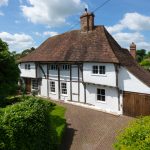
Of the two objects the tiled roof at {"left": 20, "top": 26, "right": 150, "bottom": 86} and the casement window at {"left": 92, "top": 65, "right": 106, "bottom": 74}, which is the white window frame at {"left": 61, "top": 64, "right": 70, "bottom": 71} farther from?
the casement window at {"left": 92, "top": 65, "right": 106, "bottom": 74}

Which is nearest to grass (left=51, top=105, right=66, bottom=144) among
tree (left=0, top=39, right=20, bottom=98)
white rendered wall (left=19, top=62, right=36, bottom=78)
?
tree (left=0, top=39, right=20, bottom=98)

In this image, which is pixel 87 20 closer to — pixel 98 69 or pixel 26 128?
pixel 98 69

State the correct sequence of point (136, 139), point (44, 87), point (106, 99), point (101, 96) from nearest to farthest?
point (136, 139) < point (106, 99) < point (101, 96) < point (44, 87)

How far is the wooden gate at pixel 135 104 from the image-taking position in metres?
20.7

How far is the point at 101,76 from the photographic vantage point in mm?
23359

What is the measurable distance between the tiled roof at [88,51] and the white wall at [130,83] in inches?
20.5

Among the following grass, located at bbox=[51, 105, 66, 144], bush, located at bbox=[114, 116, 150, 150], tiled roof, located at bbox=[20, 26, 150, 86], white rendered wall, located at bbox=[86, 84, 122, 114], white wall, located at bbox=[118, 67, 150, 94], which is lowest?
grass, located at bbox=[51, 105, 66, 144]

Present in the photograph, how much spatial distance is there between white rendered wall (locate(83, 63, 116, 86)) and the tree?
26.6 ft

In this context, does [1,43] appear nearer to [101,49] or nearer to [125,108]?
[101,49]

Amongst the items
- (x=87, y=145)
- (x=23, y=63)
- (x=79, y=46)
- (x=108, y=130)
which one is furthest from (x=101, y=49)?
(x=23, y=63)

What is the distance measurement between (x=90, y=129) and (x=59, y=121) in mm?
2684

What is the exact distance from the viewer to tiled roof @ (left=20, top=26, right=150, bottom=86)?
2345 centimetres

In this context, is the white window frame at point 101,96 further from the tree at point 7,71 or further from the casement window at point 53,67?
the tree at point 7,71

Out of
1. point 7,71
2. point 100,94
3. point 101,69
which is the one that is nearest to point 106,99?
point 100,94
